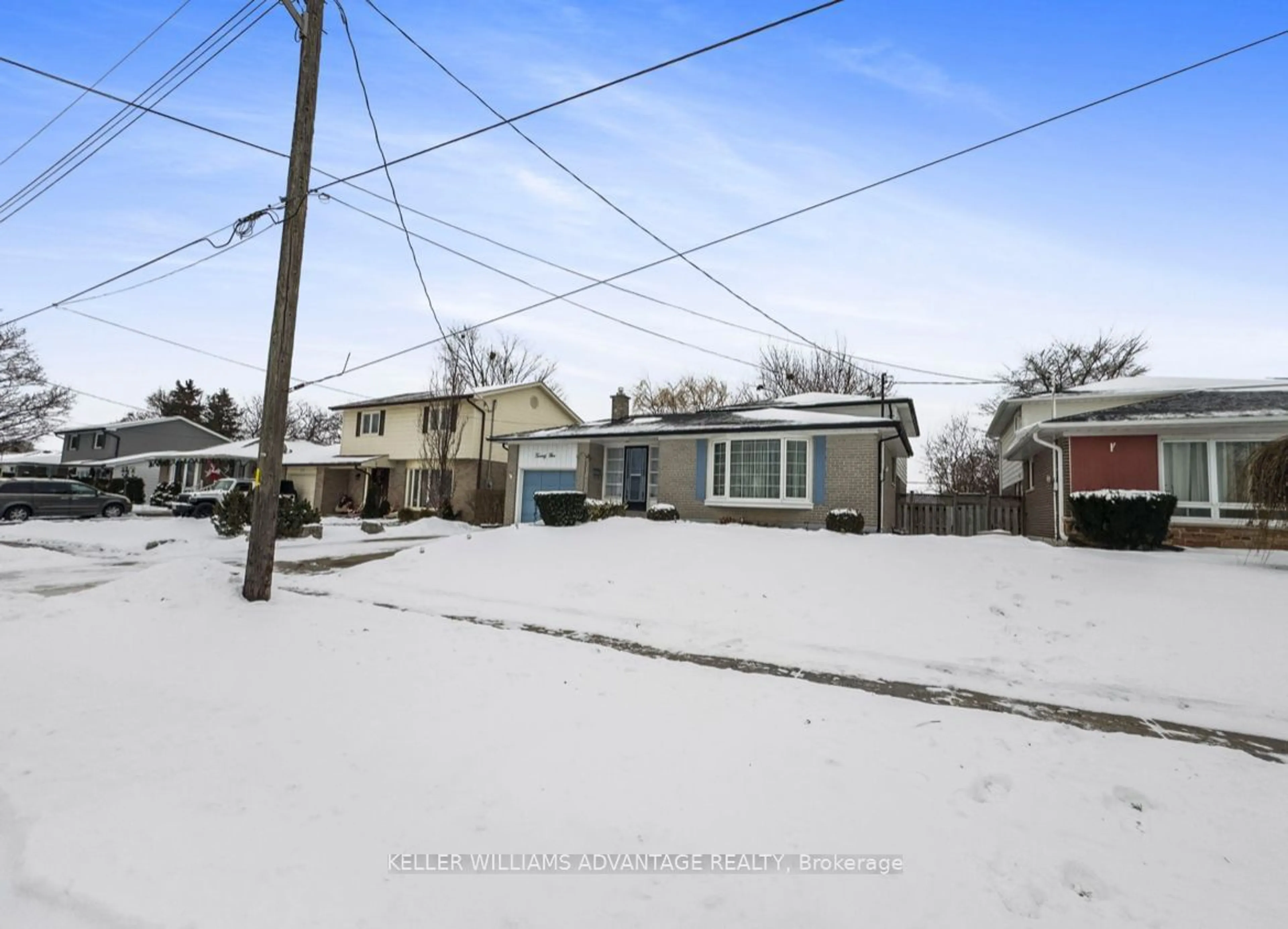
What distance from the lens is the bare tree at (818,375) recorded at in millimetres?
36875

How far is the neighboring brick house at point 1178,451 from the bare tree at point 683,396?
2823 centimetres

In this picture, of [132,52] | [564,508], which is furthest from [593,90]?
[564,508]

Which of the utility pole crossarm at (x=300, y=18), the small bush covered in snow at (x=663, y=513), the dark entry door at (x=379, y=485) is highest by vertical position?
the utility pole crossarm at (x=300, y=18)

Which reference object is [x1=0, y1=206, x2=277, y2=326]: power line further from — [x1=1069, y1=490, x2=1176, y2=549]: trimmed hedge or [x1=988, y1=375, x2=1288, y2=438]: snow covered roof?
[x1=988, y1=375, x2=1288, y2=438]: snow covered roof

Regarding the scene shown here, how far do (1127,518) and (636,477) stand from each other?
1327cm

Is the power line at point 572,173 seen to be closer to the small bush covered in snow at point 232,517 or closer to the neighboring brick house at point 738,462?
the neighboring brick house at point 738,462

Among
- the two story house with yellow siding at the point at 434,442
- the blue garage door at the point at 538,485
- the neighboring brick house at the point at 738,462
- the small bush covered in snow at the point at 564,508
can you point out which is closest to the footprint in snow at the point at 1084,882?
the small bush covered in snow at the point at 564,508

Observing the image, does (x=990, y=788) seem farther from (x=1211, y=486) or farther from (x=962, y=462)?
(x=962, y=462)

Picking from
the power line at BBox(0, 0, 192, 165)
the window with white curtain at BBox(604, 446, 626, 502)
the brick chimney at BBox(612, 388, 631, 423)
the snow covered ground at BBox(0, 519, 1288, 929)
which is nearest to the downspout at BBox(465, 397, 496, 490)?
the brick chimney at BBox(612, 388, 631, 423)

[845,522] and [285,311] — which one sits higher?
[285,311]

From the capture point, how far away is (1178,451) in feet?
45.4

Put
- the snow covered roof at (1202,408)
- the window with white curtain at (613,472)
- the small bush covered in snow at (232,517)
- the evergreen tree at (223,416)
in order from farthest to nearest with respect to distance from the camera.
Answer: the evergreen tree at (223,416) < the window with white curtain at (613,472) < the small bush covered in snow at (232,517) < the snow covered roof at (1202,408)

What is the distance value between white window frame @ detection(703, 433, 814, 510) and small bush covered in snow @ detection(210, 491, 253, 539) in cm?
1378

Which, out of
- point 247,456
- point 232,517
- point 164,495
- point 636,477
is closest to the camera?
point 232,517
